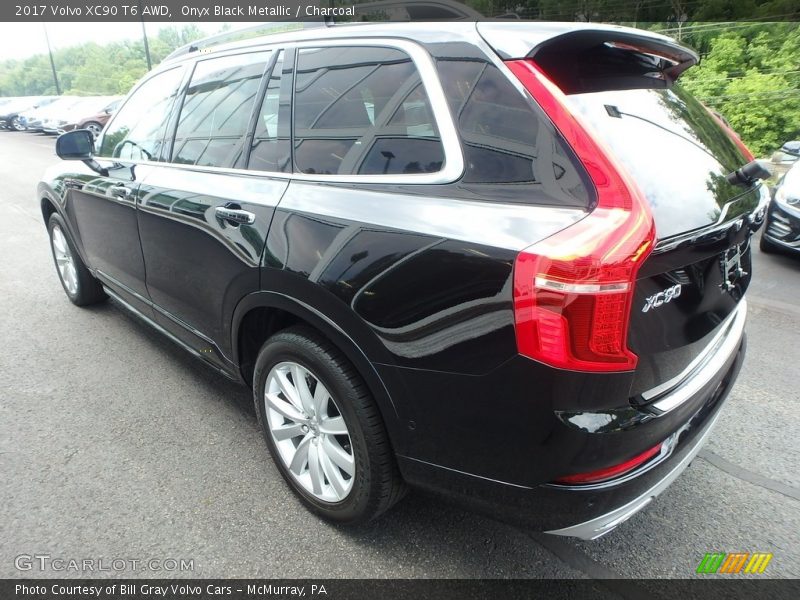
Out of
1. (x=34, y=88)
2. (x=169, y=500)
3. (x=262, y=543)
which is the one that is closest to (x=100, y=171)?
(x=169, y=500)

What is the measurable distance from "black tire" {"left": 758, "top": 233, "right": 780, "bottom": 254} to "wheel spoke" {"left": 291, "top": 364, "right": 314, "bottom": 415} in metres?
5.38

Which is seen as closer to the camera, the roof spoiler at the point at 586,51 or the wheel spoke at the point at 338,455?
the roof spoiler at the point at 586,51

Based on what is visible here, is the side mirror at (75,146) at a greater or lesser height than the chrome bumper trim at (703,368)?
greater

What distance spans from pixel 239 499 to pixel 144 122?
2.33m

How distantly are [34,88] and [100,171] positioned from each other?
7023cm

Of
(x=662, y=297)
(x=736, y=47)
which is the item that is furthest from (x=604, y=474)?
(x=736, y=47)

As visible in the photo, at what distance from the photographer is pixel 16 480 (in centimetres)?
252

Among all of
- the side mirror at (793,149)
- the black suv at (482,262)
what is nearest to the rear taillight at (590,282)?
the black suv at (482,262)

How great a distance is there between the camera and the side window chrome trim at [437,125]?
1695 mm

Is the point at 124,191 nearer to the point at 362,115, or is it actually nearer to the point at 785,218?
the point at 362,115

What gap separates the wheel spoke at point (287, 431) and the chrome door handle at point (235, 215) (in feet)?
2.77

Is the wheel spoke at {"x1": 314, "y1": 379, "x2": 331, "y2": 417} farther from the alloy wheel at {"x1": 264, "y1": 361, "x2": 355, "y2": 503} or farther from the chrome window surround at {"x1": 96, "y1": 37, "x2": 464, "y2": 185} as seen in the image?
the chrome window surround at {"x1": 96, "y1": 37, "x2": 464, "y2": 185}

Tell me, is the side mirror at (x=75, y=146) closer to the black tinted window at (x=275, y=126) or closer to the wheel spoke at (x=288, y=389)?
the black tinted window at (x=275, y=126)

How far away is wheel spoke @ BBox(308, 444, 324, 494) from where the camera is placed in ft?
7.20
